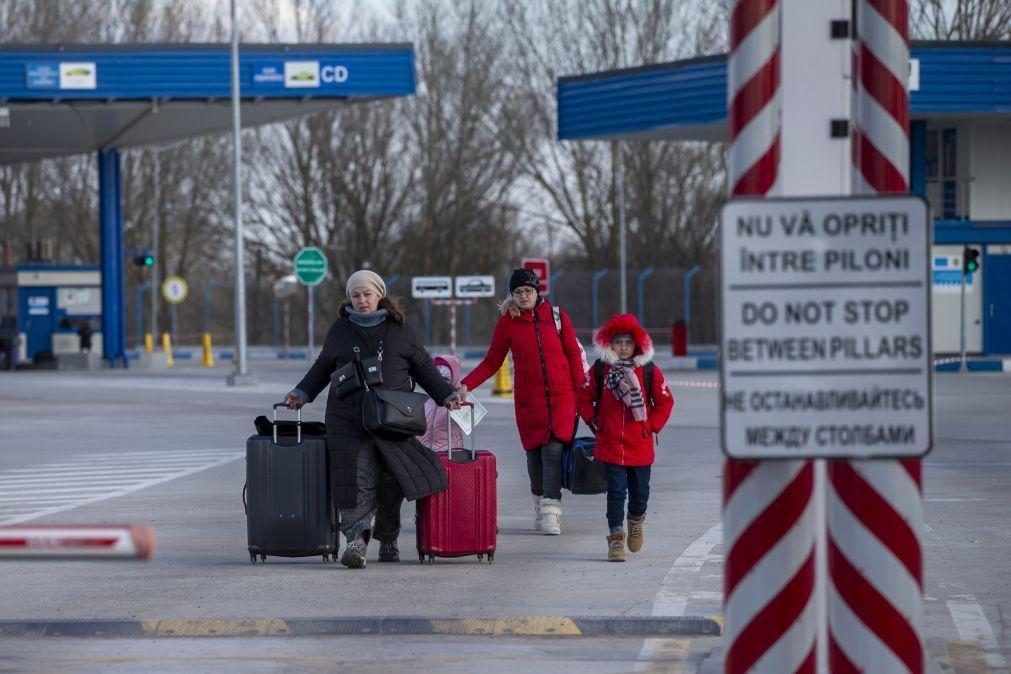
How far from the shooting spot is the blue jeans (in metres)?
11.0

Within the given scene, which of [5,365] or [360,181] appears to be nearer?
[5,365]

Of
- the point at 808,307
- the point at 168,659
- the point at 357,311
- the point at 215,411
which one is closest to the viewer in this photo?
the point at 808,307

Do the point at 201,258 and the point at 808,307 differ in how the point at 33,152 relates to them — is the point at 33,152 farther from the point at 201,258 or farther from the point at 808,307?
the point at 808,307

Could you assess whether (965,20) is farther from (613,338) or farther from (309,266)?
(613,338)

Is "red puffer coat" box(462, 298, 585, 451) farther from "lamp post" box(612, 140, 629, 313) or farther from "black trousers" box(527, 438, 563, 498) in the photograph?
"lamp post" box(612, 140, 629, 313)

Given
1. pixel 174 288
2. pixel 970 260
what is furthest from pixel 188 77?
pixel 970 260

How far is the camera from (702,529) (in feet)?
41.4

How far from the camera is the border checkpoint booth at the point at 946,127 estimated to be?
3991 cm

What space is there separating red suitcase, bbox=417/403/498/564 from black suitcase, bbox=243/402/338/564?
0.58 meters

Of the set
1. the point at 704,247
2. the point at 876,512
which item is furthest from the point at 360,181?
the point at 876,512

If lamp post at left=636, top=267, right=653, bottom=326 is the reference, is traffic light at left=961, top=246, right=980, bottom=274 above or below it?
above

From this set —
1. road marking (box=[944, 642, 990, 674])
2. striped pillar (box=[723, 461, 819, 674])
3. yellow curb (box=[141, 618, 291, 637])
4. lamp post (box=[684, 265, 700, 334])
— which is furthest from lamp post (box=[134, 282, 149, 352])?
striped pillar (box=[723, 461, 819, 674])

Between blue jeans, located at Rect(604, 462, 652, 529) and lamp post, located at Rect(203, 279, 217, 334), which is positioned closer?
blue jeans, located at Rect(604, 462, 652, 529)

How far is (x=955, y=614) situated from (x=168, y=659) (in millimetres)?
3723
